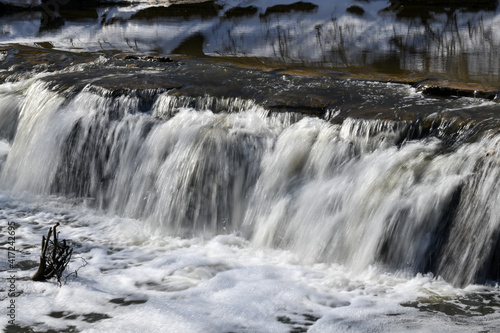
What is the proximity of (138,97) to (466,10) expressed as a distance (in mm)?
6173

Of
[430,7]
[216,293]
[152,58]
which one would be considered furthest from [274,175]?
[430,7]

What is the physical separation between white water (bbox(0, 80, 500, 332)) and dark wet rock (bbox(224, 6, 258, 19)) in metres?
5.58

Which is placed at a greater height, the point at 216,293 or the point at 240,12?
the point at 240,12

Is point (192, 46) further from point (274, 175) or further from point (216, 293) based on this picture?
point (216, 293)

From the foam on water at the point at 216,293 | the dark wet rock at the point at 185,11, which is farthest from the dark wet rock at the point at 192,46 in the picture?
the foam on water at the point at 216,293

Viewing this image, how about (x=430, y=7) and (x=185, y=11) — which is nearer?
(x=430, y=7)

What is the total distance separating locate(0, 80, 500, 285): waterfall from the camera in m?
4.30

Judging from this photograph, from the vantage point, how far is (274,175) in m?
5.33

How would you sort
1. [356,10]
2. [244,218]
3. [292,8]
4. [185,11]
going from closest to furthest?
[244,218]
[356,10]
[292,8]
[185,11]

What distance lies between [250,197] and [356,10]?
6.55 m

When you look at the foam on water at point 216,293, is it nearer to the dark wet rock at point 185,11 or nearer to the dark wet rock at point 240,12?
the dark wet rock at point 240,12

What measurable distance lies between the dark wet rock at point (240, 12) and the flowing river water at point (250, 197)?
3.81m

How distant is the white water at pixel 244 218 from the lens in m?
3.84

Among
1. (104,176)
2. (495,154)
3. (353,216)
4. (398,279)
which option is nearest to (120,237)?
(104,176)
